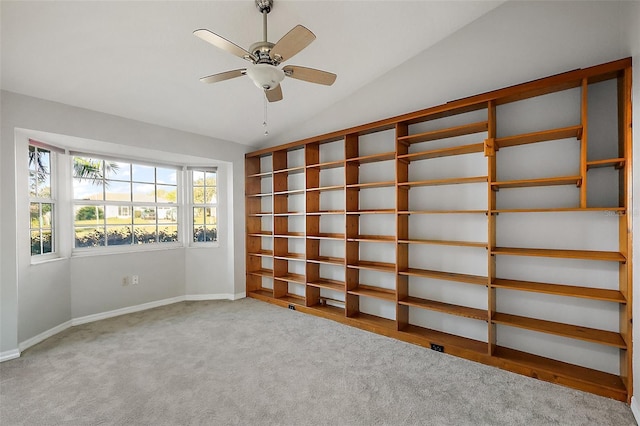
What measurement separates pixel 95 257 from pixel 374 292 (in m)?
3.53

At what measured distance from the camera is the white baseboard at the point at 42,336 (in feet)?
9.82

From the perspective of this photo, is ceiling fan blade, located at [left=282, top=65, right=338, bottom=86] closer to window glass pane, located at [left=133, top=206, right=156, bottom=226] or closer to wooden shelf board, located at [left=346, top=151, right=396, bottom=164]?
wooden shelf board, located at [left=346, top=151, right=396, bottom=164]

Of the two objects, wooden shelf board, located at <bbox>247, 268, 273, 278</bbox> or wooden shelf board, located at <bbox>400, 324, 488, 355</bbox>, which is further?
wooden shelf board, located at <bbox>247, 268, 273, 278</bbox>

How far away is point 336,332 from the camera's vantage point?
11.1ft

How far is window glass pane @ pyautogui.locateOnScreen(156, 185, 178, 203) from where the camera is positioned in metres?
4.64

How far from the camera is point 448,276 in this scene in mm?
2934

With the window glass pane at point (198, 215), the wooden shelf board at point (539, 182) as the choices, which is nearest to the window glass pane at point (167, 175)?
the window glass pane at point (198, 215)

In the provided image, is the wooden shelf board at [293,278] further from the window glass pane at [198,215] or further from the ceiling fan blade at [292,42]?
the ceiling fan blade at [292,42]

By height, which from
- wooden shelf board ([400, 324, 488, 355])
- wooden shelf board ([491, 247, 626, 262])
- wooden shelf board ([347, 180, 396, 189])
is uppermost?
wooden shelf board ([347, 180, 396, 189])

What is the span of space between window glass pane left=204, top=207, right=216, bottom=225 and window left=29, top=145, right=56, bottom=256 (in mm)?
1874

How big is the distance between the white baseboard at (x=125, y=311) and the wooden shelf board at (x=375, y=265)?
283 cm

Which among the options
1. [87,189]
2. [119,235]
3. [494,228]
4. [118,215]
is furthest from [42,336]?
[494,228]

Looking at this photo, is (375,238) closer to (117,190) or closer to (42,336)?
(117,190)

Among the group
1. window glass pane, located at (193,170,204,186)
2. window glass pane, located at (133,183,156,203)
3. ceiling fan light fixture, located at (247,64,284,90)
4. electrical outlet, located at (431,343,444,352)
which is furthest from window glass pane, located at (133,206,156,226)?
electrical outlet, located at (431,343,444,352)
